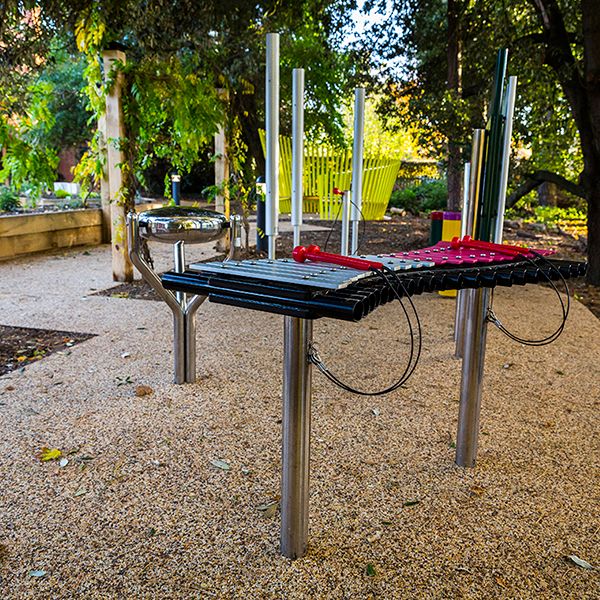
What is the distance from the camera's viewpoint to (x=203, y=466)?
82.7 inches

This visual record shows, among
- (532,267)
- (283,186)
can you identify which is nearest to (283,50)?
(283,186)

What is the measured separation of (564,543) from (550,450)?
2.08 feet

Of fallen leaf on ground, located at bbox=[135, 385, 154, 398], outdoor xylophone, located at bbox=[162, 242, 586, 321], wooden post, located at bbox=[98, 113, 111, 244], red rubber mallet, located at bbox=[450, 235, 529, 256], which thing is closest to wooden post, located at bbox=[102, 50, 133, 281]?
wooden post, located at bbox=[98, 113, 111, 244]

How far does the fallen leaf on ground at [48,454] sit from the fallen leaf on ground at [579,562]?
169 cm

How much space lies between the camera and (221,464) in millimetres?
2117

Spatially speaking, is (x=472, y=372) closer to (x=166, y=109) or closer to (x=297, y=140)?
(x=297, y=140)

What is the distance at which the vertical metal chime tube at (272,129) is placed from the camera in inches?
58.9

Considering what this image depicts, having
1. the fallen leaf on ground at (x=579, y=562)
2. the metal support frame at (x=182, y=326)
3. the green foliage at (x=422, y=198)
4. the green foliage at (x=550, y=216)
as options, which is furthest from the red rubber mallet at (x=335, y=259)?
the green foliage at (x=422, y=198)

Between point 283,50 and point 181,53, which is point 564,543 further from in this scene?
point 283,50

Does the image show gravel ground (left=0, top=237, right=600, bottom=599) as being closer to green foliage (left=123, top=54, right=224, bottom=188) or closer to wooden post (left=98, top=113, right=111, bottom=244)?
wooden post (left=98, top=113, right=111, bottom=244)

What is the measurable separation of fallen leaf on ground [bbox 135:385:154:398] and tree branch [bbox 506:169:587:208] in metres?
4.62

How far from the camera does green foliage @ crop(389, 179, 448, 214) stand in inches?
533

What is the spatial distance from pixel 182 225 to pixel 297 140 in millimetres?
1095

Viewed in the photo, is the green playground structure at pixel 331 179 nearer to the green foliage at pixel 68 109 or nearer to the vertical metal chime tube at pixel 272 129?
the vertical metal chime tube at pixel 272 129
